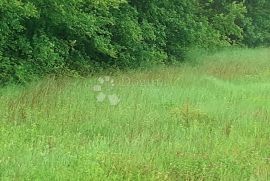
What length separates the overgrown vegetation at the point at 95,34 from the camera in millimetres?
11992

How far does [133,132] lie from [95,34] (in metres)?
7.75

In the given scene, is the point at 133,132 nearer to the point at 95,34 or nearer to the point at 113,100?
the point at 113,100

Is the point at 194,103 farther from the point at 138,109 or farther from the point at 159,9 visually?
the point at 159,9

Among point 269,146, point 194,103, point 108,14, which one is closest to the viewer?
point 269,146

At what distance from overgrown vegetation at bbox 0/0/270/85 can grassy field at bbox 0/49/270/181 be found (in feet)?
4.52

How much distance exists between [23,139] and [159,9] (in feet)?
41.2

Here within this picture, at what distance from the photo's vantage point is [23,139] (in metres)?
6.46

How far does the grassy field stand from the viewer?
5.62 m

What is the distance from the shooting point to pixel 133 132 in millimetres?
7375

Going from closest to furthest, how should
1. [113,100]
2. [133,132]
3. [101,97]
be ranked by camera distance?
[133,132], [113,100], [101,97]

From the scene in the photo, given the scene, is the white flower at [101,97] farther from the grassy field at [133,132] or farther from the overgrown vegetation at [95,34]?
the overgrown vegetation at [95,34]

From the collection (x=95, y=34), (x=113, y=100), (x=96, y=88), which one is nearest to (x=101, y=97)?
(x=113, y=100)

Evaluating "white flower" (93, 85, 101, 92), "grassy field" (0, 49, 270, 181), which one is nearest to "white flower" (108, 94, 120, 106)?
"grassy field" (0, 49, 270, 181)

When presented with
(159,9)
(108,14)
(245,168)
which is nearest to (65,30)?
(108,14)
